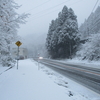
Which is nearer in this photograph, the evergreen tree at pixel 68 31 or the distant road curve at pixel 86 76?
the distant road curve at pixel 86 76

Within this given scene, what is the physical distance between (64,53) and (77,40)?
5607 mm

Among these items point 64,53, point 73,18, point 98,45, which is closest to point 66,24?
point 73,18

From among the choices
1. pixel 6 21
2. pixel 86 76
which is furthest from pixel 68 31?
pixel 6 21

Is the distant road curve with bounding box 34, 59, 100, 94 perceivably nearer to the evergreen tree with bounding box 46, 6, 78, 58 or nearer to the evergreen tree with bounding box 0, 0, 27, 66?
the evergreen tree with bounding box 0, 0, 27, 66

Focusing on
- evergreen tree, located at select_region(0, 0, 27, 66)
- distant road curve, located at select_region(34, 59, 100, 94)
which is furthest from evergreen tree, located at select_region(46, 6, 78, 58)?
evergreen tree, located at select_region(0, 0, 27, 66)

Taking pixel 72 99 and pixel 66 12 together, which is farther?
pixel 66 12

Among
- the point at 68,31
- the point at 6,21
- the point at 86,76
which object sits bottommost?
the point at 86,76

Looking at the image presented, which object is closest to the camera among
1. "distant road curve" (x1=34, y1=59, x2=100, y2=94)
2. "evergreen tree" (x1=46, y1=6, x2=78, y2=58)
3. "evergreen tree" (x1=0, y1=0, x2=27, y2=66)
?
"evergreen tree" (x1=0, y1=0, x2=27, y2=66)

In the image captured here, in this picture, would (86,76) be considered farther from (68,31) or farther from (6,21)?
(68,31)

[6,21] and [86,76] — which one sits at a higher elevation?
[6,21]

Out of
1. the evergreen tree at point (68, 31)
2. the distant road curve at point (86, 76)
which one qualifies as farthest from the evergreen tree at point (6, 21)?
the evergreen tree at point (68, 31)

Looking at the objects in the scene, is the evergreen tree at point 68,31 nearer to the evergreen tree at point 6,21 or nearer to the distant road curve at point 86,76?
the distant road curve at point 86,76

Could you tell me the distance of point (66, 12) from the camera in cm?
2344

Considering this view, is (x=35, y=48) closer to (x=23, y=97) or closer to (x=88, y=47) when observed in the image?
(x=88, y=47)
